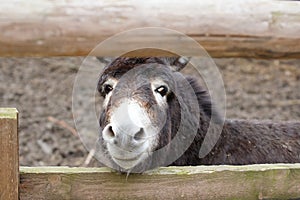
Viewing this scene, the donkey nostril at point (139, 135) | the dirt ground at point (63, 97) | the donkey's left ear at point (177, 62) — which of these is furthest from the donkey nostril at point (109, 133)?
the dirt ground at point (63, 97)

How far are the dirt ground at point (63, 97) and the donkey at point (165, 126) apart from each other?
2.33 metres

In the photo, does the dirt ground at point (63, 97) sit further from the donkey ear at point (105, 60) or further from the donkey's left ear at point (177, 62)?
the donkey's left ear at point (177, 62)

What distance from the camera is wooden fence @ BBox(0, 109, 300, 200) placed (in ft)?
8.88

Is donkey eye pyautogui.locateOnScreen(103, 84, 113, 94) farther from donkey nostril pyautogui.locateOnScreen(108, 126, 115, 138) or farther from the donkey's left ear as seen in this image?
donkey nostril pyautogui.locateOnScreen(108, 126, 115, 138)

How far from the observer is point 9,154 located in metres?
2.58

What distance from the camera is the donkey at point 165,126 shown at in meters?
3.03

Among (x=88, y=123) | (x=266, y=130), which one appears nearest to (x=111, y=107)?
(x=266, y=130)

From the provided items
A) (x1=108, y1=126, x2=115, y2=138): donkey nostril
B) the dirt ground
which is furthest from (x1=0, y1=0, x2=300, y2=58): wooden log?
the dirt ground

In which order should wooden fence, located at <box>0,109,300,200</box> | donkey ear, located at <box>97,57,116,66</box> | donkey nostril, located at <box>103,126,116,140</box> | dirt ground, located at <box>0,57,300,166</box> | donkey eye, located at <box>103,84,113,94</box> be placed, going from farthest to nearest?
dirt ground, located at <box>0,57,300,166</box>, donkey ear, located at <box>97,57,116,66</box>, donkey eye, located at <box>103,84,113,94</box>, donkey nostril, located at <box>103,126,116,140</box>, wooden fence, located at <box>0,109,300,200</box>

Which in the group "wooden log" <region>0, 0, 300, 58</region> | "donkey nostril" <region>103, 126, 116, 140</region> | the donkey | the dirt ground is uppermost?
"wooden log" <region>0, 0, 300, 58</region>

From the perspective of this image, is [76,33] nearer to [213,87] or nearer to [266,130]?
[266,130]

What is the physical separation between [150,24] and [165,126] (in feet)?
3.20

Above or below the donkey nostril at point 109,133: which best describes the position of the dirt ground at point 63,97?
below

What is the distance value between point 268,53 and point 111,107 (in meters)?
0.89
